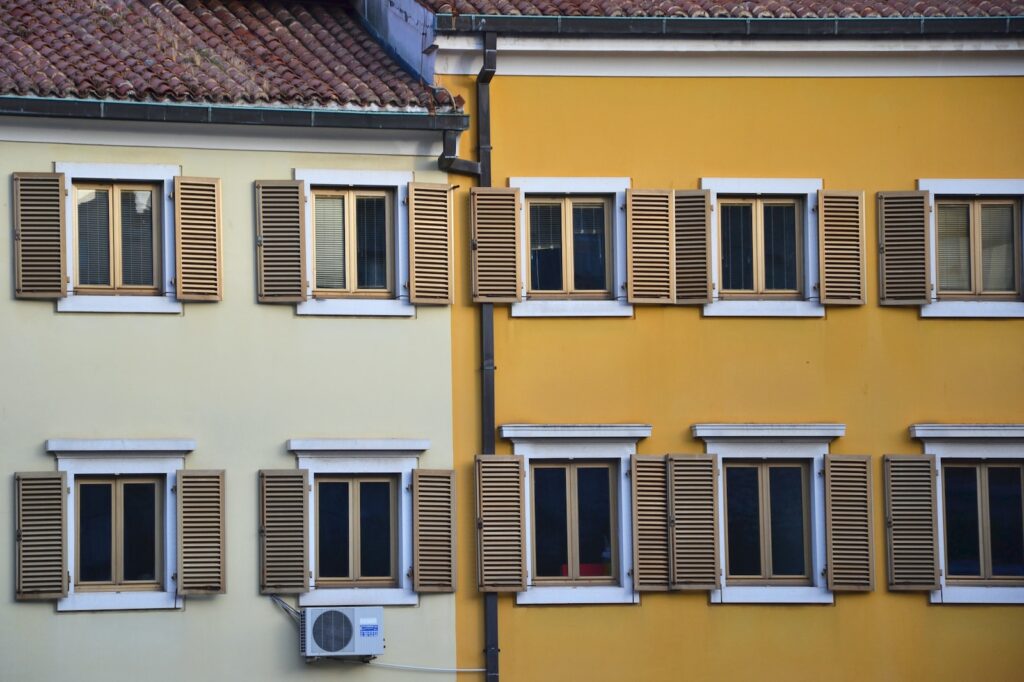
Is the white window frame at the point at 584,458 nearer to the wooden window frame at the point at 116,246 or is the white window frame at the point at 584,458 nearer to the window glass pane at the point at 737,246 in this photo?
the window glass pane at the point at 737,246

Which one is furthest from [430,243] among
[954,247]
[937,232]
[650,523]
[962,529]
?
[962,529]

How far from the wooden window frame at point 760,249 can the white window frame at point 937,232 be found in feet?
4.43

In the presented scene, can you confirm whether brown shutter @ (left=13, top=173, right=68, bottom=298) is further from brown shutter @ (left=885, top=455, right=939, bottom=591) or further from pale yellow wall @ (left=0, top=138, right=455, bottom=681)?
brown shutter @ (left=885, top=455, right=939, bottom=591)

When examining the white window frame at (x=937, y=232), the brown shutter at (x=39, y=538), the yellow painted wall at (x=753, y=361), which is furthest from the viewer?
the white window frame at (x=937, y=232)

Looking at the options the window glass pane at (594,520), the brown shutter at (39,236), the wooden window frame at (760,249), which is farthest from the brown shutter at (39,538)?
the wooden window frame at (760,249)

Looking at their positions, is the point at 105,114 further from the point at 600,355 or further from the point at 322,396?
the point at 600,355

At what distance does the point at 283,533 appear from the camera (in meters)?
18.9

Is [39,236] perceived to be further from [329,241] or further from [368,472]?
[368,472]

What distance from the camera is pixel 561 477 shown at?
19.5 metres

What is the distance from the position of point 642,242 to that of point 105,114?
577cm

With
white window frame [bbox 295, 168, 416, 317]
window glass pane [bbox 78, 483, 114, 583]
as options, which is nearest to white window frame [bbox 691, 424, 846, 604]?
white window frame [bbox 295, 168, 416, 317]

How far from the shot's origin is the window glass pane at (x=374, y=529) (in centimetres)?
1925

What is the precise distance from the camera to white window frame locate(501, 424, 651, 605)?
19.2 meters

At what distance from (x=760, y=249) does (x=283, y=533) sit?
594 centimetres
